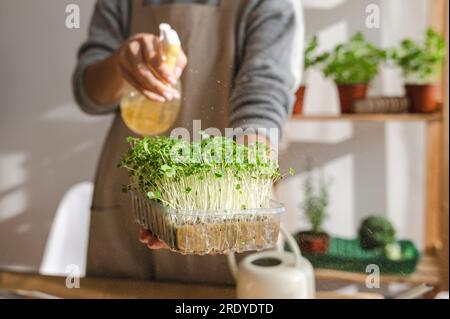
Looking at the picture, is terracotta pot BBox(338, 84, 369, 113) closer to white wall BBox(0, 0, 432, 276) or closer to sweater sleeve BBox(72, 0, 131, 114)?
white wall BBox(0, 0, 432, 276)

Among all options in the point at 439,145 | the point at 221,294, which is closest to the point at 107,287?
the point at 221,294

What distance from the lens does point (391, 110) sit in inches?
38.0

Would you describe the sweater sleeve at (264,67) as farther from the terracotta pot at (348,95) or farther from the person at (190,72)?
the terracotta pot at (348,95)

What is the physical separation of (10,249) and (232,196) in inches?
13.5

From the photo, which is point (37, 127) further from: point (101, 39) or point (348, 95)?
point (348, 95)

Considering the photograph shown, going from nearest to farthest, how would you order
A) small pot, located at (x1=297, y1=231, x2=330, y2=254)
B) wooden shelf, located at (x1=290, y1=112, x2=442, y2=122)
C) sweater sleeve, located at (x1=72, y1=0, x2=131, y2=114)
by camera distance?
1. sweater sleeve, located at (x1=72, y1=0, x2=131, y2=114)
2. small pot, located at (x1=297, y1=231, x2=330, y2=254)
3. wooden shelf, located at (x1=290, y1=112, x2=442, y2=122)

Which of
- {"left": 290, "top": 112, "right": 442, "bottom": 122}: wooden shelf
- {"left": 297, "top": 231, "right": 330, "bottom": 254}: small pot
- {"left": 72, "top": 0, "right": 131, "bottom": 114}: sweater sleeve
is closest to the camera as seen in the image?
{"left": 72, "top": 0, "right": 131, "bottom": 114}: sweater sleeve

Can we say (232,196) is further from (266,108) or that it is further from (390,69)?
(390,69)

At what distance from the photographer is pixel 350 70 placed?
3.02 feet

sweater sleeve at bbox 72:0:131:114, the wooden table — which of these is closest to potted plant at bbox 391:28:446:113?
the wooden table

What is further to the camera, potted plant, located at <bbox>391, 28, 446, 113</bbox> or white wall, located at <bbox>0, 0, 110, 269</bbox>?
potted plant, located at <bbox>391, 28, 446, 113</bbox>

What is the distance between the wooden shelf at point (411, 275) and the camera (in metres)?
0.69

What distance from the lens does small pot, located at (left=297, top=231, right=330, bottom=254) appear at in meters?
0.75

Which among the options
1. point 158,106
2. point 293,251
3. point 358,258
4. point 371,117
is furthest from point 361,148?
point 158,106
